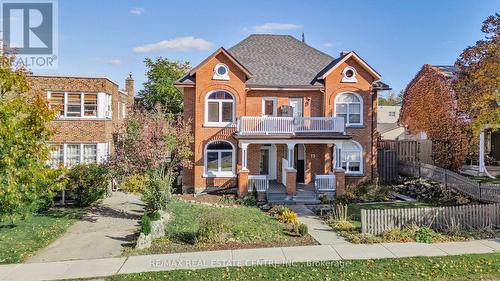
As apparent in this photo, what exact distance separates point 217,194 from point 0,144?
40.6ft

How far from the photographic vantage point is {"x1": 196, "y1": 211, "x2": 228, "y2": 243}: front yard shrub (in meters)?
12.0

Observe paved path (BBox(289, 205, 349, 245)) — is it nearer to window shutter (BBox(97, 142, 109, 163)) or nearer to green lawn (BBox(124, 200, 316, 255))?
green lawn (BBox(124, 200, 316, 255))

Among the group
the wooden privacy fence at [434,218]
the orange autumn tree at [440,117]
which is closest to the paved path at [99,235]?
the wooden privacy fence at [434,218]

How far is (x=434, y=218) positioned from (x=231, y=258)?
26.5 ft

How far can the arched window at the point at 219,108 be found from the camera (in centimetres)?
2192

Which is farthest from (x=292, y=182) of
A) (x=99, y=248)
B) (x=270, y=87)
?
(x=99, y=248)

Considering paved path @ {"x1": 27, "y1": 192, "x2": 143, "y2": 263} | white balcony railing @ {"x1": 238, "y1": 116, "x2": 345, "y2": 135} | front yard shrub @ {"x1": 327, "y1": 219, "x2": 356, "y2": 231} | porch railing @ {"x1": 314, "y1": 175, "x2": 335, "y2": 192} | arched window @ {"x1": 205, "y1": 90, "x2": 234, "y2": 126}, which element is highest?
arched window @ {"x1": 205, "y1": 90, "x2": 234, "y2": 126}

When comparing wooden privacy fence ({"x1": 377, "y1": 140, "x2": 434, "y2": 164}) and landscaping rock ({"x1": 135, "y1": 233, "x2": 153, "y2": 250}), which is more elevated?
wooden privacy fence ({"x1": 377, "y1": 140, "x2": 434, "y2": 164})

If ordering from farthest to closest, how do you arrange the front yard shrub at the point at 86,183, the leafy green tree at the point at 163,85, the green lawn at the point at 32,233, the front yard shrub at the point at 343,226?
the leafy green tree at the point at 163,85 < the front yard shrub at the point at 86,183 < the front yard shrub at the point at 343,226 < the green lawn at the point at 32,233

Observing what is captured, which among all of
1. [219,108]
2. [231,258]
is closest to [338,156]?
[219,108]

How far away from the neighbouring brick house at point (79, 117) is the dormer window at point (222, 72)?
6.99 metres

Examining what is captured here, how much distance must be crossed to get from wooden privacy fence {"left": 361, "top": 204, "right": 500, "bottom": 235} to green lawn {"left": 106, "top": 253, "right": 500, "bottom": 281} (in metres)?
2.78

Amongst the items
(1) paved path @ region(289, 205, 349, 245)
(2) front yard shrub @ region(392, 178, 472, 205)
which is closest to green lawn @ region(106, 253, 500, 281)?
(1) paved path @ region(289, 205, 349, 245)

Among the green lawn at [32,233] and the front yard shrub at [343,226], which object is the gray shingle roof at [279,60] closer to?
the front yard shrub at [343,226]
